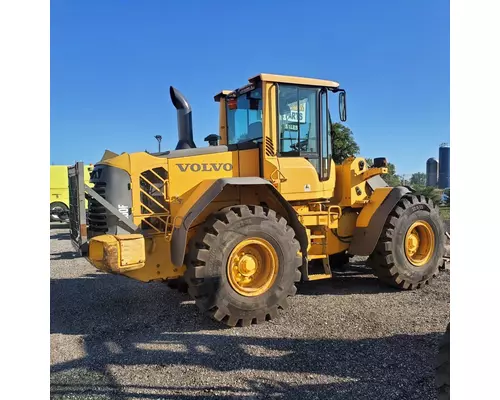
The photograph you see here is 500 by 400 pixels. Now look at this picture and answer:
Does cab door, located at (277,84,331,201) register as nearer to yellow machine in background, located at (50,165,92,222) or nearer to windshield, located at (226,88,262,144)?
windshield, located at (226,88,262,144)

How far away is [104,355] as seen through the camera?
13.2 feet

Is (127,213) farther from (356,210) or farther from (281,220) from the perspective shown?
(356,210)

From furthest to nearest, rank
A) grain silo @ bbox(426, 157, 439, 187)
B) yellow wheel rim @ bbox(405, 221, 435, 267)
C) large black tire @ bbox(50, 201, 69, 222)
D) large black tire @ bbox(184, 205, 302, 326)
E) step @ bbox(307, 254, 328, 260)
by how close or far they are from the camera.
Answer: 1. grain silo @ bbox(426, 157, 439, 187)
2. large black tire @ bbox(50, 201, 69, 222)
3. yellow wheel rim @ bbox(405, 221, 435, 267)
4. step @ bbox(307, 254, 328, 260)
5. large black tire @ bbox(184, 205, 302, 326)

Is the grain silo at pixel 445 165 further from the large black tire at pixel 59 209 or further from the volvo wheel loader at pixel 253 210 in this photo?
the large black tire at pixel 59 209

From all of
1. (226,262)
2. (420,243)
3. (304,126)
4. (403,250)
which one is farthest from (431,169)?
(226,262)

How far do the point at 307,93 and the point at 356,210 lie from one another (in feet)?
6.76

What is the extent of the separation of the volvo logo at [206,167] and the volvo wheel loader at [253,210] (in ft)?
0.04

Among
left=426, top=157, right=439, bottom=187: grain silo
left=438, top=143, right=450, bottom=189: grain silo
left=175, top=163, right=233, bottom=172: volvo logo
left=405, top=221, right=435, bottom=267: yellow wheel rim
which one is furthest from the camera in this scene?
left=426, top=157, right=439, bottom=187: grain silo

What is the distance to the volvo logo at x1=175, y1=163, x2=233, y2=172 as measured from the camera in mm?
5227

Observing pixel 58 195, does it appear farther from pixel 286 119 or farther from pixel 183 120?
pixel 286 119

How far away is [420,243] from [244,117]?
140 inches

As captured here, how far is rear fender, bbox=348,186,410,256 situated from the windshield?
212 centimetres

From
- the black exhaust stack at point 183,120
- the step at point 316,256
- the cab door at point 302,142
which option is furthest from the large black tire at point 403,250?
the black exhaust stack at point 183,120

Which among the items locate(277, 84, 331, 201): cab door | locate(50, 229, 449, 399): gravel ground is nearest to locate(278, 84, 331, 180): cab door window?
locate(277, 84, 331, 201): cab door
